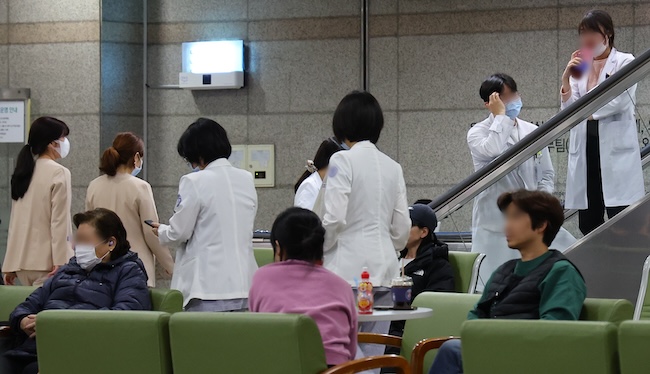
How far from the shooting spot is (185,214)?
487 cm

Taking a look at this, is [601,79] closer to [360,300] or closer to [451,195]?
[451,195]

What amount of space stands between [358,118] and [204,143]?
0.76 meters

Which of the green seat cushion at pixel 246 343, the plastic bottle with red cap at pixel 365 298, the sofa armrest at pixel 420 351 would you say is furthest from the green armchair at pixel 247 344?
the sofa armrest at pixel 420 351

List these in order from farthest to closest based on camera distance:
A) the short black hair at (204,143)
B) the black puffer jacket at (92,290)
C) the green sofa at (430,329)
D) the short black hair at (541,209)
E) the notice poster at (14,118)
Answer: the notice poster at (14,118)
the short black hair at (204,143)
the black puffer jacket at (92,290)
the green sofa at (430,329)
the short black hair at (541,209)

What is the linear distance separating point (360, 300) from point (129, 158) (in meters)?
2.26

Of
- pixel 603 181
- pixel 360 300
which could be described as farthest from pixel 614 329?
pixel 603 181

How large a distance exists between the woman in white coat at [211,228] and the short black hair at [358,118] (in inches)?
22.5

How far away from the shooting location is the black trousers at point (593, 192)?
588 centimetres

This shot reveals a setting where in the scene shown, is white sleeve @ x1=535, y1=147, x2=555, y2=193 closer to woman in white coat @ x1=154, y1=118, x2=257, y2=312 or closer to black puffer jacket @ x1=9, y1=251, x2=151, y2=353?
woman in white coat @ x1=154, y1=118, x2=257, y2=312

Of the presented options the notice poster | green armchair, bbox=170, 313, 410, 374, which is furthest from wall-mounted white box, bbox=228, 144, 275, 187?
green armchair, bbox=170, 313, 410, 374

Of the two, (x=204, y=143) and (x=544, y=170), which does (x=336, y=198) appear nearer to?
(x=204, y=143)

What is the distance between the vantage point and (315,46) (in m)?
9.79

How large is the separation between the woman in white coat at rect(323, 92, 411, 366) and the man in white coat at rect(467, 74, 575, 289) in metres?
1.35

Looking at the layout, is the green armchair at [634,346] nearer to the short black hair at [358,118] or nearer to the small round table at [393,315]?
the small round table at [393,315]
